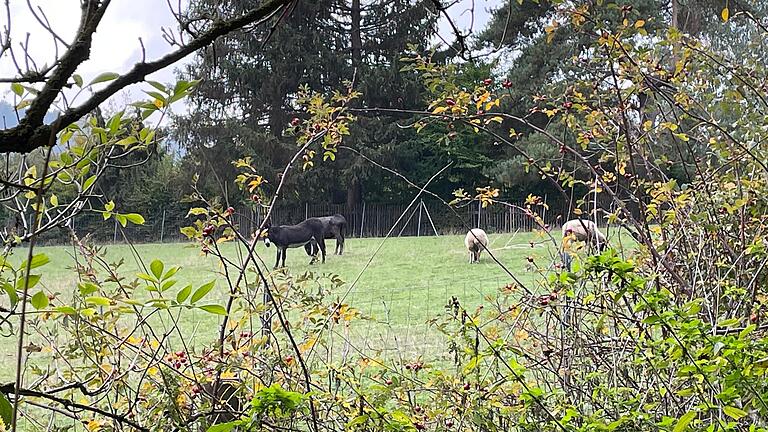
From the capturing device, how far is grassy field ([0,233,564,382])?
5.84 metres

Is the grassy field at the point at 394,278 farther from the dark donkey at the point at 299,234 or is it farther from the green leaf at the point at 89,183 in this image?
the green leaf at the point at 89,183

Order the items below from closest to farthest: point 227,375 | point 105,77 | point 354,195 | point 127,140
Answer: point 105,77, point 127,140, point 227,375, point 354,195

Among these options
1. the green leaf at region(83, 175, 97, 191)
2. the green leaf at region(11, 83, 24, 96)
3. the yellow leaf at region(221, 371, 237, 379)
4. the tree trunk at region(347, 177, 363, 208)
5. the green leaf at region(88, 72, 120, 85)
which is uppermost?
the tree trunk at region(347, 177, 363, 208)

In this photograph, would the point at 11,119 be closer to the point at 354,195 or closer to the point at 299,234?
the point at 299,234

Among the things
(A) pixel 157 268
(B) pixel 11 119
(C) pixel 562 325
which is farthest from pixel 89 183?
(C) pixel 562 325

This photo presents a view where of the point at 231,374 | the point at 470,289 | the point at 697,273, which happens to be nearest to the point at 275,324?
the point at 231,374

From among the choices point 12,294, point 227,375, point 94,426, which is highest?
point 12,294

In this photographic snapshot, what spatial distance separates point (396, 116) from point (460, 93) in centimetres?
2336

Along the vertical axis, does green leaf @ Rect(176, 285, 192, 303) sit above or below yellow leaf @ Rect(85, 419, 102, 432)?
above

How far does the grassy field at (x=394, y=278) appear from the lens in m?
5.84

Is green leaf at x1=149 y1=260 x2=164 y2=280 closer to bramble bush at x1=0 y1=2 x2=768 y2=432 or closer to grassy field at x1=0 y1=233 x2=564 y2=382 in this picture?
bramble bush at x1=0 y1=2 x2=768 y2=432

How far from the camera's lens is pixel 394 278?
416 inches

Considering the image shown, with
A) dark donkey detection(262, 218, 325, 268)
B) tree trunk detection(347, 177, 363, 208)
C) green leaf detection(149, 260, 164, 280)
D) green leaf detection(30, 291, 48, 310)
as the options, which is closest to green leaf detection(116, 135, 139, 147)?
green leaf detection(149, 260, 164, 280)

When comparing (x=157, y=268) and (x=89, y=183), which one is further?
(x=89, y=183)
